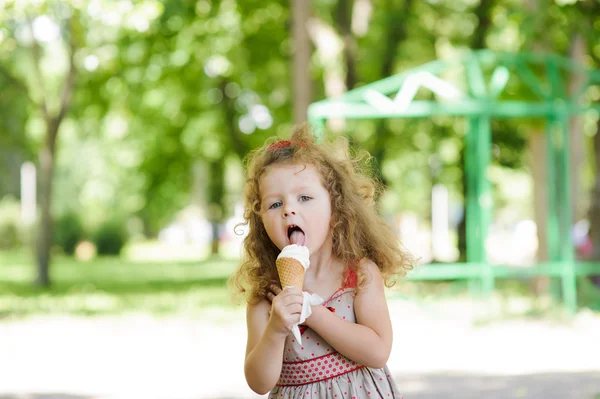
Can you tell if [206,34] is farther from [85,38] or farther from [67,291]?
[67,291]

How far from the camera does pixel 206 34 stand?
20.3 metres

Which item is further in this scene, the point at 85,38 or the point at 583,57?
the point at 85,38

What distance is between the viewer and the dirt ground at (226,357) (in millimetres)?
7223

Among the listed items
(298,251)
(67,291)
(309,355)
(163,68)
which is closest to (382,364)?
(309,355)

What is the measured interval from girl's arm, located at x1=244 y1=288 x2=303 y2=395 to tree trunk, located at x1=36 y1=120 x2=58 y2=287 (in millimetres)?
16457

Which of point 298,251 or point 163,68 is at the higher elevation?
point 163,68

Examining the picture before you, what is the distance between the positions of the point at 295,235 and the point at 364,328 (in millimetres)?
318

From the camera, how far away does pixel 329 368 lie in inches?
107

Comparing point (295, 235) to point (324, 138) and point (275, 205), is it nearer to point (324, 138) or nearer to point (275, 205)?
point (275, 205)

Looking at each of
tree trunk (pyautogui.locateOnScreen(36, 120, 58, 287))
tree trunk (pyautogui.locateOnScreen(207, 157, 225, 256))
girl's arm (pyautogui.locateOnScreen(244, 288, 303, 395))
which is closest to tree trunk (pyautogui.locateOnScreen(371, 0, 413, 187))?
tree trunk (pyautogui.locateOnScreen(36, 120, 58, 287))

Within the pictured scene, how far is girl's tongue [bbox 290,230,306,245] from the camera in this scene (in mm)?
2629

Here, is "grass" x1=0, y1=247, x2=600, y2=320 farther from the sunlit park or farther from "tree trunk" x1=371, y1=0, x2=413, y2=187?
"tree trunk" x1=371, y1=0, x2=413, y2=187

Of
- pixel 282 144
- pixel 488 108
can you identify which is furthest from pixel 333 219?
pixel 488 108

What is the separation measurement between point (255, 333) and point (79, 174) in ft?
168
